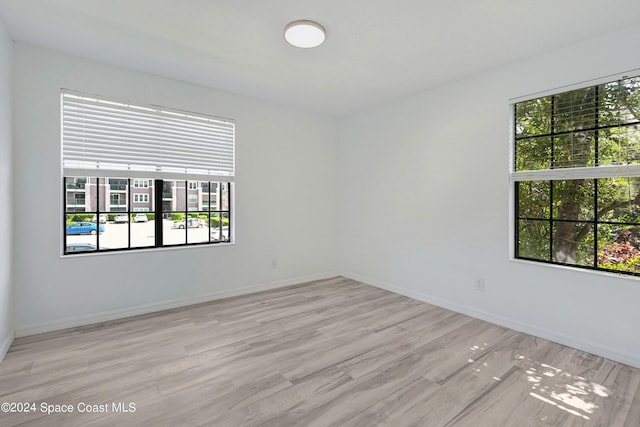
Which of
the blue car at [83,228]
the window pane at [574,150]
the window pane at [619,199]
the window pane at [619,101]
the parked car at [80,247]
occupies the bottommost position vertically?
the parked car at [80,247]

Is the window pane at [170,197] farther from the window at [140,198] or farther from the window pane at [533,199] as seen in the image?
the window pane at [533,199]

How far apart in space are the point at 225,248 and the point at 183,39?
2365 mm

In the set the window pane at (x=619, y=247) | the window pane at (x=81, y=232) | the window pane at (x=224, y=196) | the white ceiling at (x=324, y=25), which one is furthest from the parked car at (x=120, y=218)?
the window pane at (x=619, y=247)

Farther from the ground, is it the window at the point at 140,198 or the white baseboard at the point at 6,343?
the window at the point at 140,198

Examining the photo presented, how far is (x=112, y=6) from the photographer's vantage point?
2219mm

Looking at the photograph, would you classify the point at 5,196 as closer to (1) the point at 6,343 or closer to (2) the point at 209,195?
(1) the point at 6,343

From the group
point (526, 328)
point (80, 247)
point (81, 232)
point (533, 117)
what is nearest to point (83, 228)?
point (81, 232)

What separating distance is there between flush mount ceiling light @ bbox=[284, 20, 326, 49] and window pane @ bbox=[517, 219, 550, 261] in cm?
264

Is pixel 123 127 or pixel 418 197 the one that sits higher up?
pixel 123 127

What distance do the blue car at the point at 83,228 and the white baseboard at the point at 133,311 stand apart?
84 centimetres

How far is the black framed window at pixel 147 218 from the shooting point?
10.3 feet

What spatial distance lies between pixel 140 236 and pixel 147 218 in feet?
0.71

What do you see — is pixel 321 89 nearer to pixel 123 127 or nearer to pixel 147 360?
pixel 123 127

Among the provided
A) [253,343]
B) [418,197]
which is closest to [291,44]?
[418,197]
